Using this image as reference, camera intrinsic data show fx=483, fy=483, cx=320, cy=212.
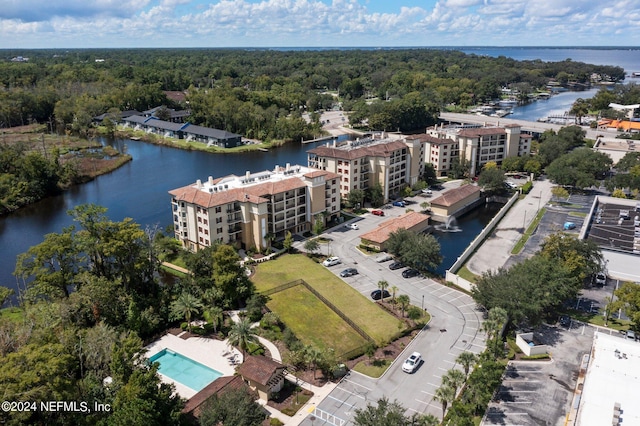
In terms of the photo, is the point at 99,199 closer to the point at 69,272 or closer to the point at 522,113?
the point at 69,272

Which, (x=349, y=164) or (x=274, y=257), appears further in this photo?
(x=349, y=164)

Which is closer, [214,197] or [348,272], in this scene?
[348,272]

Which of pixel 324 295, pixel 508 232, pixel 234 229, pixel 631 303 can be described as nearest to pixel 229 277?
pixel 324 295

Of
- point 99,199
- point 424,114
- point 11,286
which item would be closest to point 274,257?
point 11,286

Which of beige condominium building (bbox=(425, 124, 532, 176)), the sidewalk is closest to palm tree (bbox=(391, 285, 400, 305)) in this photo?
the sidewalk

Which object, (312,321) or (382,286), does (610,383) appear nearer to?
(382,286)
